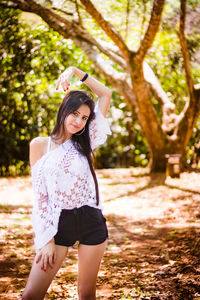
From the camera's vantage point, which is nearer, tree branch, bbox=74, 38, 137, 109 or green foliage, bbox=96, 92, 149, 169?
tree branch, bbox=74, 38, 137, 109

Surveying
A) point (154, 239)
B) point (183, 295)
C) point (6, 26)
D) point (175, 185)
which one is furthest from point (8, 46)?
point (183, 295)

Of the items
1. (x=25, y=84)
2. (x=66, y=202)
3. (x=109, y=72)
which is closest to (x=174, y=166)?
(x=109, y=72)

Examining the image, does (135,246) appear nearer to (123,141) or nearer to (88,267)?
(88,267)

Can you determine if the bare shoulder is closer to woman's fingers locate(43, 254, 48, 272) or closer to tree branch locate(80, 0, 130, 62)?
woman's fingers locate(43, 254, 48, 272)

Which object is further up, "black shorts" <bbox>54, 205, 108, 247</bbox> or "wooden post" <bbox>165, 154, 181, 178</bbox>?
"black shorts" <bbox>54, 205, 108, 247</bbox>

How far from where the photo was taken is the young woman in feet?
6.57

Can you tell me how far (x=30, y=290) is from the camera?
1.90 meters

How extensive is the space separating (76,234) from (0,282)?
6.01 feet

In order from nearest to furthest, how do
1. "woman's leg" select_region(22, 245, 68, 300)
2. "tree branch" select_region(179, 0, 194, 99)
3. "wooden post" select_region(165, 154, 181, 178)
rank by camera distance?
"woman's leg" select_region(22, 245, 68, 300) < "tree branch" select_region(179, 0, 194, 99) < "wooden post" select_region(165, 154, 181, 178)

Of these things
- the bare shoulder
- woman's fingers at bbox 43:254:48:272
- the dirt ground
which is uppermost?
the bare shoulder

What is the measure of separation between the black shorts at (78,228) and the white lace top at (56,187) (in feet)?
0.13

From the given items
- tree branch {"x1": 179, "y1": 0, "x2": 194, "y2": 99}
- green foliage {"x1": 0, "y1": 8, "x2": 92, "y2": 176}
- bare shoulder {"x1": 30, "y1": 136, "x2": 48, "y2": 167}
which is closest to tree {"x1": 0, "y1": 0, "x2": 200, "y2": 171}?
tree branch {"x1": 179, "y1": 0, "x2": 194, "y2": 99}

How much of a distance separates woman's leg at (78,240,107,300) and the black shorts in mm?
39

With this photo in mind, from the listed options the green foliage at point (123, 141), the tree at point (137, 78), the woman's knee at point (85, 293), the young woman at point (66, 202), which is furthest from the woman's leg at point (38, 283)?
the green foliage at point (123, 141)
